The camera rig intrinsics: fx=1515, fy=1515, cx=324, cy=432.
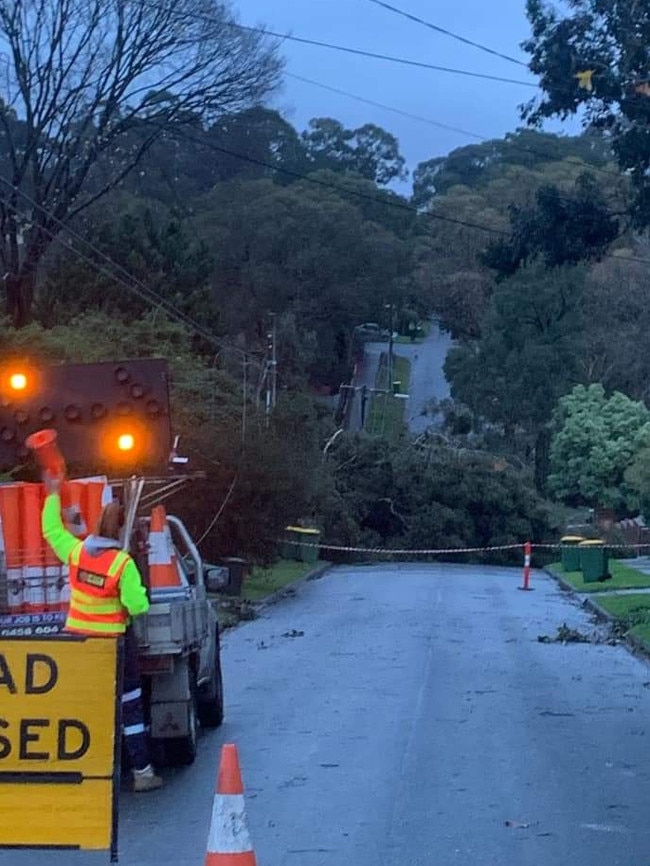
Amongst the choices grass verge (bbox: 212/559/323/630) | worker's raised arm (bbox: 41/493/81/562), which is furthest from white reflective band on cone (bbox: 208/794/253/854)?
grass verge (bbox: 212/559/323/630)

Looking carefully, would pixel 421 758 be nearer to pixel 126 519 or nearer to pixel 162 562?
pixel 162 562

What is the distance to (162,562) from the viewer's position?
11.7 meters

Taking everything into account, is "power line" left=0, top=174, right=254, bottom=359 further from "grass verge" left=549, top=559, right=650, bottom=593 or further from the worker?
the worker

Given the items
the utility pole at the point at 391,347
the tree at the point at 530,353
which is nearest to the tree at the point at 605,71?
the tree at the point at 530,353

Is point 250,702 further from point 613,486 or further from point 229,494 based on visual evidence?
point 613,486

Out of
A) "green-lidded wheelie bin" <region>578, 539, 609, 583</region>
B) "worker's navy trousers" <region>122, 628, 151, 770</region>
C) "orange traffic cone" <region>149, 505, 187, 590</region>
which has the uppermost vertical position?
"orange traffic cone" <region>149, 505, 187, 590</region>

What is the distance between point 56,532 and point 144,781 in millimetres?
1852

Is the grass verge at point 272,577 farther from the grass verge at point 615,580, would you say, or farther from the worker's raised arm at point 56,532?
the worker's raised arm at point 56,532

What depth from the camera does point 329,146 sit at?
88188 mm

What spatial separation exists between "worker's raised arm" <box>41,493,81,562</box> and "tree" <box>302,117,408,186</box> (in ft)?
245

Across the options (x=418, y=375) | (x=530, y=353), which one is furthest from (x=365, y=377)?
(x=530, y=353)

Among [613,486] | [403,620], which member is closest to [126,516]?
[403,620]

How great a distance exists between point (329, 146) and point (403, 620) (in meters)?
64.8

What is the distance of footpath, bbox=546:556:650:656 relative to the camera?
77.4 feet
